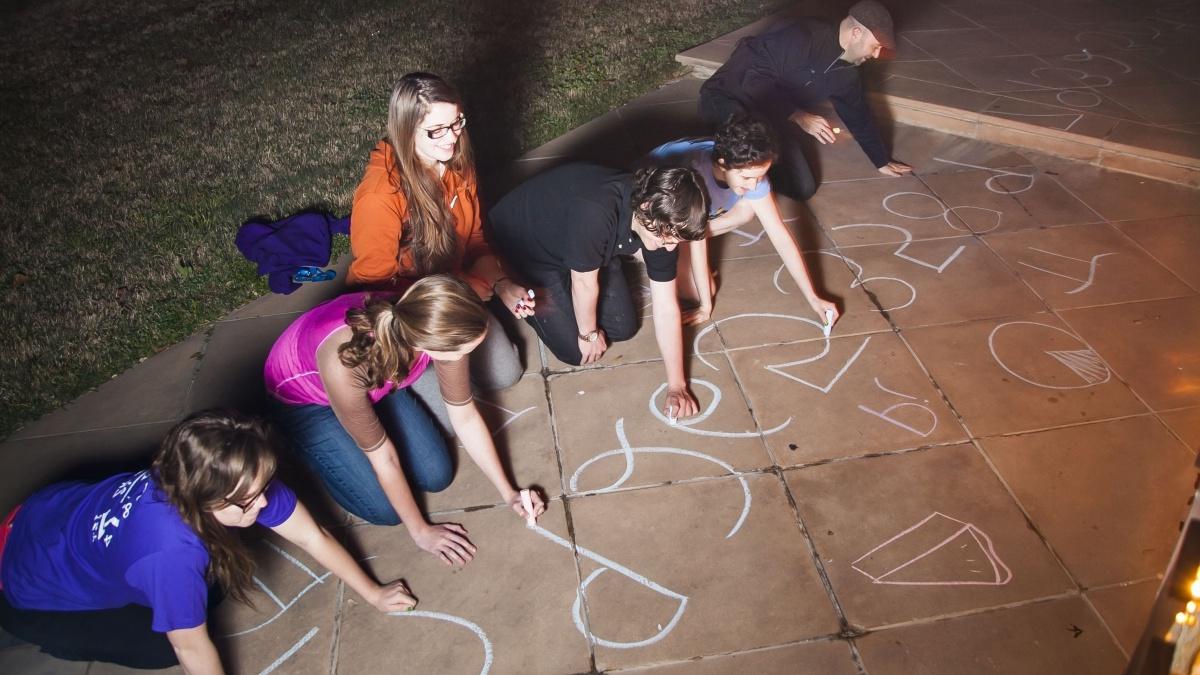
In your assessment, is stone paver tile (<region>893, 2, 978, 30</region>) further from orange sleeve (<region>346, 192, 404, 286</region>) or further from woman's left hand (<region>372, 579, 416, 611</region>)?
woman's left hand (<region>372, 579, 416, 611</region>)

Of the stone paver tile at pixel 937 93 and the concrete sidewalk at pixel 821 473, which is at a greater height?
the stone paver tile at pixel 937 93

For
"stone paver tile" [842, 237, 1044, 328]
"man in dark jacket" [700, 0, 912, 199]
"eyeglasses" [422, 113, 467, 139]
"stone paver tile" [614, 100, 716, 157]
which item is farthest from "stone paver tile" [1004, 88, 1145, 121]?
"eyeglasses" [422, 113, 467, 139]

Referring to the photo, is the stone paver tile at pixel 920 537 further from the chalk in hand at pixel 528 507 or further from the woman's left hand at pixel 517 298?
the woman's left hand at pixel 517 298

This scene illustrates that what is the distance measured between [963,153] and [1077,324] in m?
1.72

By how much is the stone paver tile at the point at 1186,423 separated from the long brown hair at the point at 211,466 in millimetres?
3039

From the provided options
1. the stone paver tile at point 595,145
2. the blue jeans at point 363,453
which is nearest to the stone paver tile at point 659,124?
the stone paver tile at point 595,145

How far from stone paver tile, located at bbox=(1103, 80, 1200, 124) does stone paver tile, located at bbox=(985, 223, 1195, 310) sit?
1.40 m

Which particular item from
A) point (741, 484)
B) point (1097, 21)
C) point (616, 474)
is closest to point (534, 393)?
point (616, 474)

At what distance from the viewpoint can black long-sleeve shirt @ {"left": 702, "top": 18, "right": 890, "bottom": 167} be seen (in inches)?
157

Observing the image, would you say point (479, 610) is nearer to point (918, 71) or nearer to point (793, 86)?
point (793, 86)

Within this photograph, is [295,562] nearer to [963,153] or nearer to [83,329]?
[83,329]

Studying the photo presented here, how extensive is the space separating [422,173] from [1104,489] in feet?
8.55

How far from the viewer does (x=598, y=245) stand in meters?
2.77

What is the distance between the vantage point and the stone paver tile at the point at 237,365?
3271 mm
